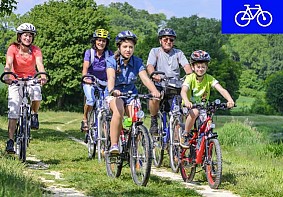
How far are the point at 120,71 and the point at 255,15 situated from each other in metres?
22.1

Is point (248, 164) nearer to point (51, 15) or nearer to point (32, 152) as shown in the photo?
point (32, 152)

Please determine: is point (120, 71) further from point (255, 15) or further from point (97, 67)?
point (255, 15)

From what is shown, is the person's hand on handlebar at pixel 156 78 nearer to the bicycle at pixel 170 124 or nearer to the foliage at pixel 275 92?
the bicycle at pixel 170 124

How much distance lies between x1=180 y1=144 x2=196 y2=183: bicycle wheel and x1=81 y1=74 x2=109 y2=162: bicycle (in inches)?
55.2

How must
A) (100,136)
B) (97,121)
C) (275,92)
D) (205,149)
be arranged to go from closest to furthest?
(205,149) < (100,136) < (97,121) < (275,92)

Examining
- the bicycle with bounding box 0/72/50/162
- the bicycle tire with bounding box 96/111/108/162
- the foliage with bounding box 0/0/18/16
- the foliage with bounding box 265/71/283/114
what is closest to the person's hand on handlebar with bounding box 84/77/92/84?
the bicycle tire with bounding box 96/111/108/162

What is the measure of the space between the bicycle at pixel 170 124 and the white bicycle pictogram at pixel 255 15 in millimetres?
18955

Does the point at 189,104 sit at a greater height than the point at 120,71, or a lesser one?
lesser

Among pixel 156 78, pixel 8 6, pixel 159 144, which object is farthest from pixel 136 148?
pixel 8 6

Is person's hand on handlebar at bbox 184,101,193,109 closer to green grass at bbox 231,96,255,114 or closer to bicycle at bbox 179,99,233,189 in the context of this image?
bicycle at bbox 179,99,233,189

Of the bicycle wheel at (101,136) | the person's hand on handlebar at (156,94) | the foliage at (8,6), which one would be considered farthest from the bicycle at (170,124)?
the foliage at (8,6)

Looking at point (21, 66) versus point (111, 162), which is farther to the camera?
point (21, 66)

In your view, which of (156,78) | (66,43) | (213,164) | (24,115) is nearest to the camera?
(213,164)

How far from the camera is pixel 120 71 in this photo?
8086 millimetres
